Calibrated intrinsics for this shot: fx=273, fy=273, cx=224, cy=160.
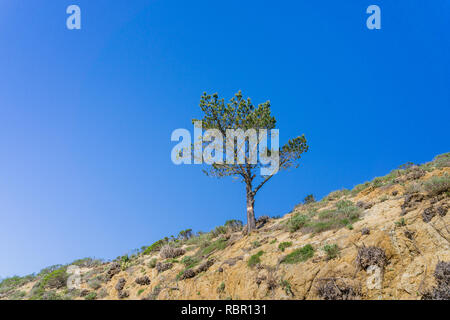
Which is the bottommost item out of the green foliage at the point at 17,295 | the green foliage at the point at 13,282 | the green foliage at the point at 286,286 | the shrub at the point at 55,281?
the green foliage at the point at 13,282

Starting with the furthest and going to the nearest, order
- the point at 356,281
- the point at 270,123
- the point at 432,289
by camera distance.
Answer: the point at 270,123
the point at 356,281
the point at 432,289

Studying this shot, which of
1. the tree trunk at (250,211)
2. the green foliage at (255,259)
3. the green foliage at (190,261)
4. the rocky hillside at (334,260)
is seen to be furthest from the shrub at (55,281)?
the green foliage at (255,259)

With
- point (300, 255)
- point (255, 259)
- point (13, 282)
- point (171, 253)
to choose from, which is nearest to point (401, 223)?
point (300, 255)

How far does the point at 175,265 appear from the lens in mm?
21109

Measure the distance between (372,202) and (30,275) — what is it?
138 ft

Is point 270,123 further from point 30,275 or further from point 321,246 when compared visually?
point 30,275

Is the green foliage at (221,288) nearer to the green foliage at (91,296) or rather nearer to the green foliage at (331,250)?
the green foliage at (331,250)

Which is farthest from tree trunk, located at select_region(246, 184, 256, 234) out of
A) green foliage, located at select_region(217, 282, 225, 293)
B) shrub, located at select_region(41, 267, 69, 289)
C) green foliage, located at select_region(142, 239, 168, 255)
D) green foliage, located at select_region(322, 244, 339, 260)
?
shrub, located at select_region(41, 267, 69, 289)

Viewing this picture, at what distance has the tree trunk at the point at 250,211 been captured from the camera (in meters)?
23.3

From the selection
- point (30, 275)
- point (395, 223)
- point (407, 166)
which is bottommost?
point (30, 275)

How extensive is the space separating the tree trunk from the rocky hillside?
109 cm

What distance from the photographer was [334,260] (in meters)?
11.8

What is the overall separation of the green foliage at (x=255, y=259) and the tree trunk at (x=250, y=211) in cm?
705
